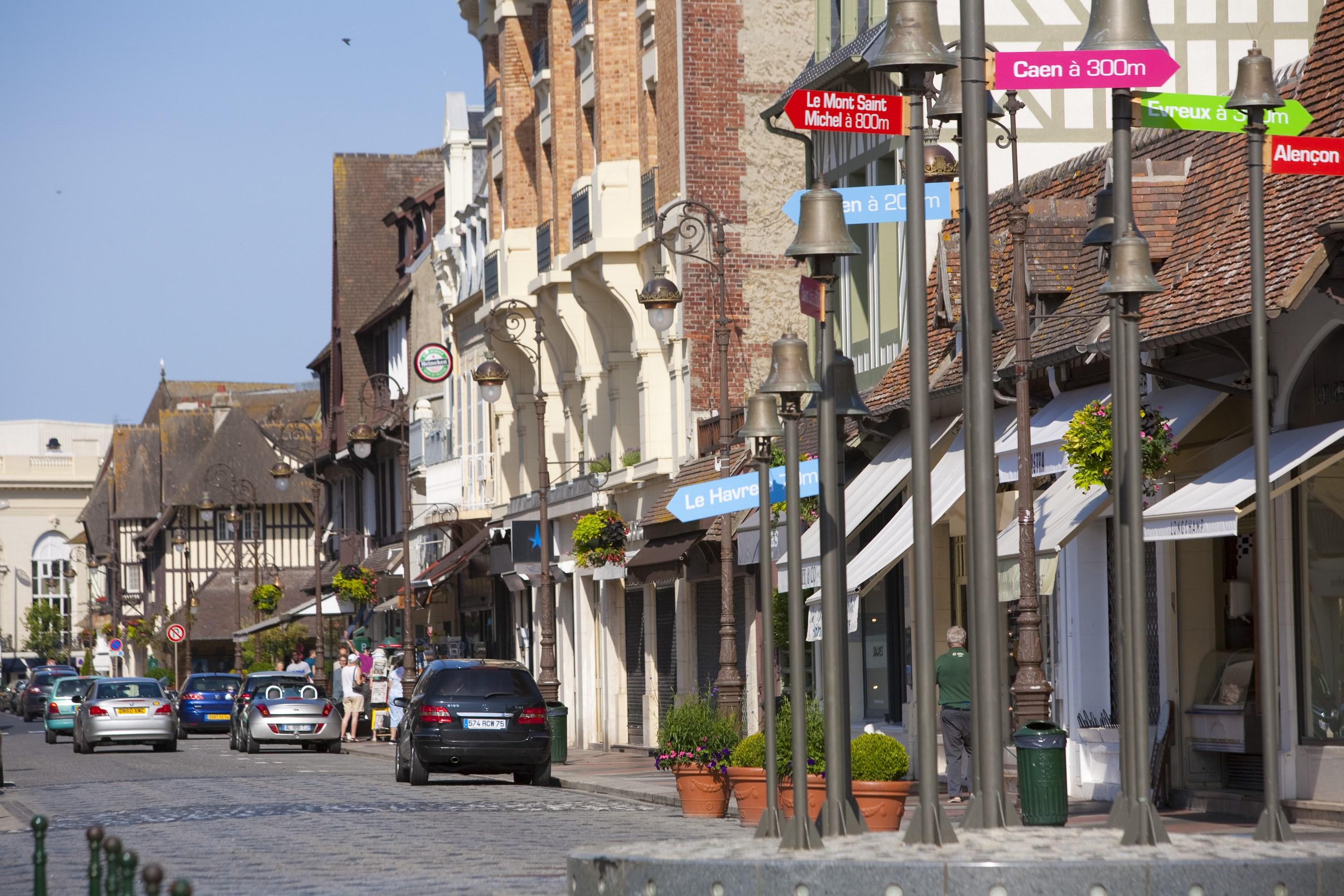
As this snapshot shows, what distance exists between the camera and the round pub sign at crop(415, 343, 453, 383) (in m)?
47.8

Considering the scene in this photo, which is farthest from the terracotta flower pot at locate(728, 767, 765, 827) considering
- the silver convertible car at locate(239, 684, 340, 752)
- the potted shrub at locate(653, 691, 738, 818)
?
the silver convertible car at locate(239, 684, 340, 752)

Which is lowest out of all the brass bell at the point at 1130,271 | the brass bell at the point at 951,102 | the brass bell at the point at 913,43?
the brass bell at the point at 1130,271

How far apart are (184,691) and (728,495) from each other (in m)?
37.3

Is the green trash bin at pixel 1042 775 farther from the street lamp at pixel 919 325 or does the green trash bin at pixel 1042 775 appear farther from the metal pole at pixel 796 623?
the street lamp at pixel 919 325

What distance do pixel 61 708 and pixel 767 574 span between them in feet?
130


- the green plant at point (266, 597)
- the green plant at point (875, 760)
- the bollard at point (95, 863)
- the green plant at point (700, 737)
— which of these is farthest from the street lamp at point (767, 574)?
the green plant at point (266, 597)

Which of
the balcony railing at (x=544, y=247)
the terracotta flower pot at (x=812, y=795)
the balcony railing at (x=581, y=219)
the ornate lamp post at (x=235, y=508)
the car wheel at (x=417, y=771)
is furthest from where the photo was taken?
the ornate lamp post at (x=235, y=508)

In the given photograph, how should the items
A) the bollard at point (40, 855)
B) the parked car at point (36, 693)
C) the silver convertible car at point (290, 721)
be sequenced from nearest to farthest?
the bollard at point (40, 855) < the silver convertible car at point (290, 721) < the parked car at point (36, 693)

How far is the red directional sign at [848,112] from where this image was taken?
1279 cm

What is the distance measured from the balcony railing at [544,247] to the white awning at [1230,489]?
24.0m

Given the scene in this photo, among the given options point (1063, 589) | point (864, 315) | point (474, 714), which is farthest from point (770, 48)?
point (1063, 589)

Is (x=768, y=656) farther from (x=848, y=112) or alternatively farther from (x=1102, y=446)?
(x=1102, y=446)

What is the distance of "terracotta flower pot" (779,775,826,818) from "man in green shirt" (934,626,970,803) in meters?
2.92

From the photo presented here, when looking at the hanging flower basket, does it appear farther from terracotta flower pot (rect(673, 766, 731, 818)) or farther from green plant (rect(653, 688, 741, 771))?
green plant (rect(653, 688, 741, 771))
